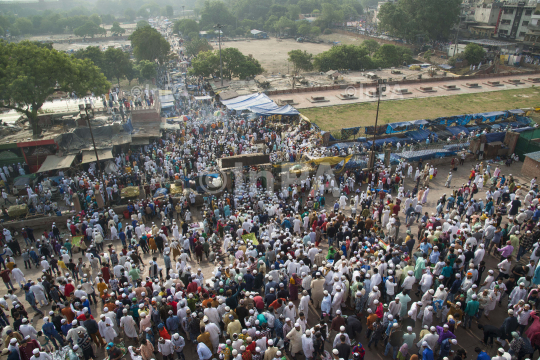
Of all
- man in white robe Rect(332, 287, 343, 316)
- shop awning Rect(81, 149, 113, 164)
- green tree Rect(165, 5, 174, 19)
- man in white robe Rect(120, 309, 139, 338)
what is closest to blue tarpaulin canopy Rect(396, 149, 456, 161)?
man in white robe Rect(332, 287, 343, 316)

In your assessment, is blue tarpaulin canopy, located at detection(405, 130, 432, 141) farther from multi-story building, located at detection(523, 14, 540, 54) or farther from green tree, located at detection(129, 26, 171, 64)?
multi-story building, located at detection(523, 14, 540, 54)

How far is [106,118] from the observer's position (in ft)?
92.3

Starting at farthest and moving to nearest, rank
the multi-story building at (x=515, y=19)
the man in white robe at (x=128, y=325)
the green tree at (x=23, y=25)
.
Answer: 1. the green tree at (x=23, y=25)
2. the multi-story building at (x=515, y=19)
3. the man in white robe at (x=128, y=325)

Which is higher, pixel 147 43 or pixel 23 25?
pixel 23 25

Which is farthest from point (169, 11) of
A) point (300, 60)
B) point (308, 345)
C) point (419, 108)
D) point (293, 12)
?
point (308, 345)

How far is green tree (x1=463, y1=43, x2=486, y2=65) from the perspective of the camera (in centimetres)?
4912

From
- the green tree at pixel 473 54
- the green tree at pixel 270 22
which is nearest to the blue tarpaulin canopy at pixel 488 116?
the green tree at pixel 473 54

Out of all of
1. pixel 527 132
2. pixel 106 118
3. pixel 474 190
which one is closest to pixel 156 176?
pixel 106 118

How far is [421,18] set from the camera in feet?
194

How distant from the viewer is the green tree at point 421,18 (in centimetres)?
5775

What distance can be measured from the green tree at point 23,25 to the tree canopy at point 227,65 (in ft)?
253

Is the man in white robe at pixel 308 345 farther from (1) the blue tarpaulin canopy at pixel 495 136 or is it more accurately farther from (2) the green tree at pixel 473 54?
(2) the green tree at pixel 473 54

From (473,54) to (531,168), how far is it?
3676 cm

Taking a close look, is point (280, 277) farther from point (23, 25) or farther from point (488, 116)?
point (23, 25)
